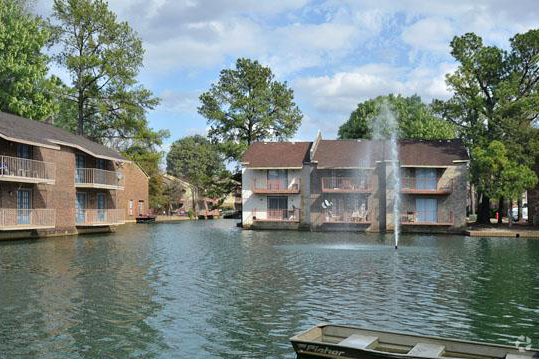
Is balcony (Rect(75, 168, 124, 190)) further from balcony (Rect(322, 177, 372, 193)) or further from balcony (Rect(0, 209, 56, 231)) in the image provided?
balcony (Rect(322, 177, 372, 193))

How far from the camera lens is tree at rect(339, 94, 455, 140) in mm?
72338

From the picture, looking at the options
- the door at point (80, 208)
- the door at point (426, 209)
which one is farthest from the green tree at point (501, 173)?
the door at point (80, 208)

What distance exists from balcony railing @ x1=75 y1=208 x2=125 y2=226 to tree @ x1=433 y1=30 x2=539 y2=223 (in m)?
31.8

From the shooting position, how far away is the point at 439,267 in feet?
84.2

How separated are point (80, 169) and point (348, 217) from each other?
24.8m

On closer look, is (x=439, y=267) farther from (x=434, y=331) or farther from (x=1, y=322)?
(x=1, y=322)

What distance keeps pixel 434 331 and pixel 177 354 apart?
610 cm

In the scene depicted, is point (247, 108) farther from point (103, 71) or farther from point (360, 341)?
point (360, 341)

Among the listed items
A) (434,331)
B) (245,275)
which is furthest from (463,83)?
(434,331)

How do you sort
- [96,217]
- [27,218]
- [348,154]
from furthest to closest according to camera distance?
[348,154], [96,217], [27,218]

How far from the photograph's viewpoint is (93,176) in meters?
47.5

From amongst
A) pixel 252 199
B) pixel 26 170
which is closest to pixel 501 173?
pixel 252 199

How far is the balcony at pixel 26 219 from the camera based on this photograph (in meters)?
36.8

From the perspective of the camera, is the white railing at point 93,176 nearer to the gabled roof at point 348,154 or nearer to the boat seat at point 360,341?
the gabled roof at point 348,154
